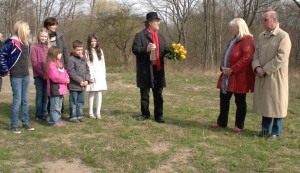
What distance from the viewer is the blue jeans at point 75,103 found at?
6514mm

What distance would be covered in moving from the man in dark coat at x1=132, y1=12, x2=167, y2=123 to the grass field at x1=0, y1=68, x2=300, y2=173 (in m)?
0.67

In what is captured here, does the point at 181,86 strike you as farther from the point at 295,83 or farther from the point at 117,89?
the point at 295,83

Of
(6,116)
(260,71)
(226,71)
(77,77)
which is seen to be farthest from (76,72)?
(260,71)

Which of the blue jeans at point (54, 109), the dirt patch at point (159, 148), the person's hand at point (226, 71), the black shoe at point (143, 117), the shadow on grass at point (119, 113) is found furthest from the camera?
the shadow on grass at point (119, 113)

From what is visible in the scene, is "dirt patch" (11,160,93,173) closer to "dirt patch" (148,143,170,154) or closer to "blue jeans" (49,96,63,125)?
"dirt patch" (148,143,170,154)

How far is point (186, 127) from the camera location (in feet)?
20.3

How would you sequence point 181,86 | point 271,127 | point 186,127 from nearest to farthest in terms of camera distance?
point 271,127 < point 186,127 < point 181,86

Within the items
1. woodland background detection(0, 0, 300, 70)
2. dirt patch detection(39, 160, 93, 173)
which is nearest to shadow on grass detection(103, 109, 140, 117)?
dirt patch detection(39, 160, 93, 173)

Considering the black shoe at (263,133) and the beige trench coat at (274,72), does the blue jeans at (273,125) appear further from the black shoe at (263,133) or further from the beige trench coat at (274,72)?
the beige trench coat at (274,72)

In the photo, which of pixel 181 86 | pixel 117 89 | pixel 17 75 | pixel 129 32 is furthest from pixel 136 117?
pixel 129 32

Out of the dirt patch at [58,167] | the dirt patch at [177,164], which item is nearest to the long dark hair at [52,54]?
the dirt patch at [58,167]

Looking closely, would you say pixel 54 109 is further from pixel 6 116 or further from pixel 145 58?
pixel 145 58

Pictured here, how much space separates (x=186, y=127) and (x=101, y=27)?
1750 cm

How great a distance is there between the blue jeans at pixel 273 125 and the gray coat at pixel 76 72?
350 cm
